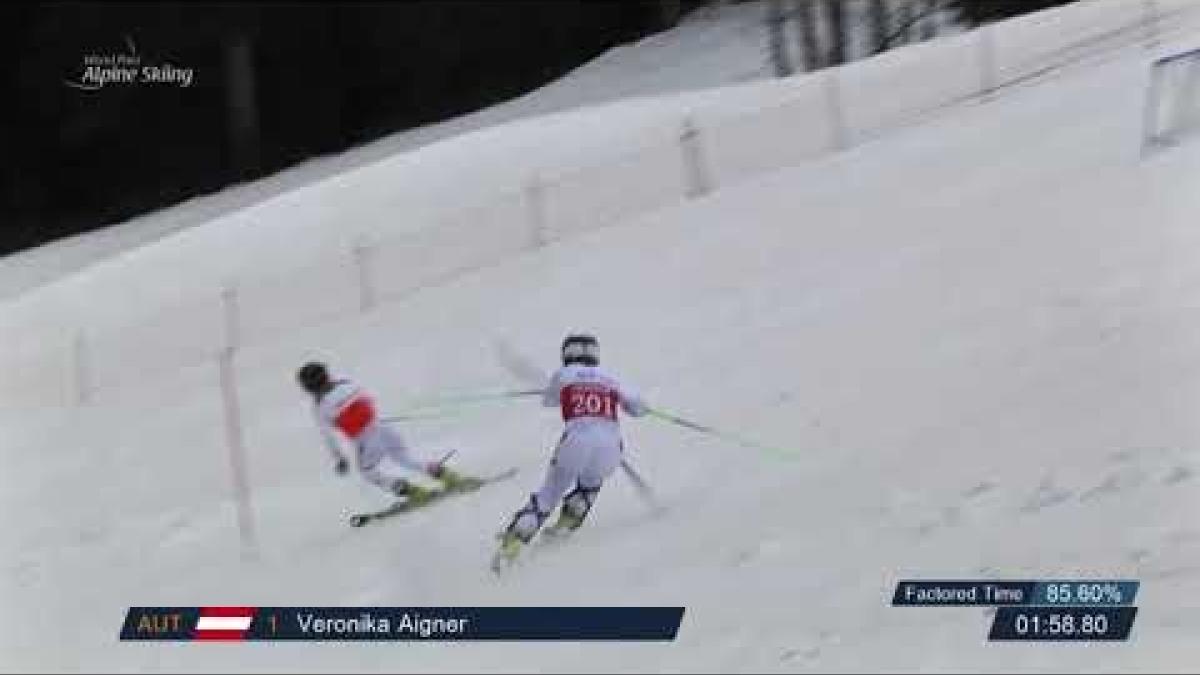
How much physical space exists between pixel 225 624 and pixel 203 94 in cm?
493

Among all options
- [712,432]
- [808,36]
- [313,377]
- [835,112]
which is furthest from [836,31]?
[712,432]

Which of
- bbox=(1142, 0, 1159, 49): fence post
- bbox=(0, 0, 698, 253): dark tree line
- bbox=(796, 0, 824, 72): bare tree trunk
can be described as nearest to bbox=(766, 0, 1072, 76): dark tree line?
bbox=(796, 0, 824, 72): bare tree trunk

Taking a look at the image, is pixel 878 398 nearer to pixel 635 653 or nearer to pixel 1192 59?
pixel 635 653

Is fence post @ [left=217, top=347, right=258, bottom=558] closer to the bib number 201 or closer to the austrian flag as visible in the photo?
the austrian flag

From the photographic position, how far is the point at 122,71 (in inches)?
383

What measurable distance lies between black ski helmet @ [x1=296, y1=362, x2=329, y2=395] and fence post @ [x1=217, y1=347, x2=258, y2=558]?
0.36m

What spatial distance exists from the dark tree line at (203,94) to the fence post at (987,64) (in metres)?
3.77

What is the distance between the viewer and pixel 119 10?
34.6 feet

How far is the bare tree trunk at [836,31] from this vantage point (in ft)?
53.0

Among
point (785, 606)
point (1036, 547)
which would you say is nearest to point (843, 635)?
point (785, 606)

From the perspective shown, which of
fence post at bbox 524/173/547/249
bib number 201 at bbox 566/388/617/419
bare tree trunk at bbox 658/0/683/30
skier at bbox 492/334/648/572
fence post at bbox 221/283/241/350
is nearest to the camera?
skier at bbox 492/334/648/572

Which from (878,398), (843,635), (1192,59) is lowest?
(843,635)

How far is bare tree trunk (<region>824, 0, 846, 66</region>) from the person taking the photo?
1616 cm

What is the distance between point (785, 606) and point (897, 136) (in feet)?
18.8
